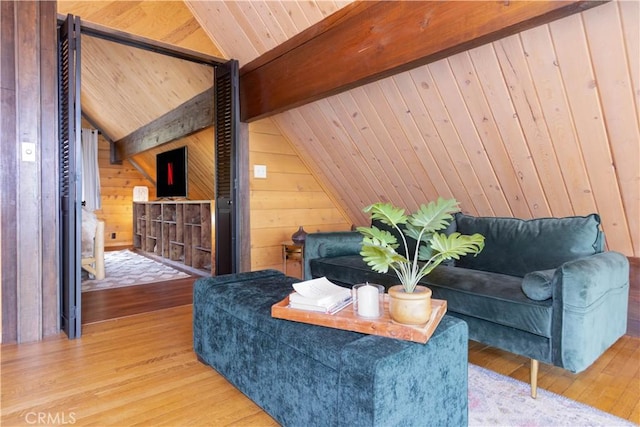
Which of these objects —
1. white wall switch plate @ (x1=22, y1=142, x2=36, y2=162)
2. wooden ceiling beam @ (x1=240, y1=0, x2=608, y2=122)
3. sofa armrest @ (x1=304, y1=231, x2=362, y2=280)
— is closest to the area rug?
sofa armrest @ (x1=304, y1=231, x2=362, y2=280)

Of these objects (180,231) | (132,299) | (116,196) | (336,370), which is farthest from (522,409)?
(116,196)

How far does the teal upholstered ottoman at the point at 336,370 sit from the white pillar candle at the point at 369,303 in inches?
3.9

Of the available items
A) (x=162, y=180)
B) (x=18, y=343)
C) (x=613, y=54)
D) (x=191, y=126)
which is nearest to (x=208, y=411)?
(x=18, y=343)

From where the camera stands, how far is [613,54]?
67.2 inches

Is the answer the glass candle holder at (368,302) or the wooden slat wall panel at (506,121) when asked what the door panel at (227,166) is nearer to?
the wooden slat wall panel at (506,121)

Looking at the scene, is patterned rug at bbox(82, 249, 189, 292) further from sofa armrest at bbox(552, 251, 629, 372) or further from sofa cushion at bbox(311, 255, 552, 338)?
sofa armrest at bbox(552, 251, 629, 372)

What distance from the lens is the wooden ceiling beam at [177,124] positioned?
157 inches

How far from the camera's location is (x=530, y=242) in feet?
7.40

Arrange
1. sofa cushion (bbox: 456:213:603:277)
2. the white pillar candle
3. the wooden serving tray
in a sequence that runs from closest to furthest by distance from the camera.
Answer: the wooden serving tray < the white pillar candle < sofa cushion (bbox: 456:213:603:277)

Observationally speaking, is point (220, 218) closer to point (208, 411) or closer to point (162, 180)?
point (208, 411)

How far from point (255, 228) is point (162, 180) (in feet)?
9.82

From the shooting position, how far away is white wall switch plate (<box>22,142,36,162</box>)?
7.88 ft

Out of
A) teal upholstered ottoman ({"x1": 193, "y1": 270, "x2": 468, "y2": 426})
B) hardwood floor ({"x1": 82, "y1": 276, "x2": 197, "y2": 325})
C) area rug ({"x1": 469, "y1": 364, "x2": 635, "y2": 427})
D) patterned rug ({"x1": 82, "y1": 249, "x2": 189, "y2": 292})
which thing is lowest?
area rug ({"x1": 469, "y1": 364, "x2": 635, "y2": 427})

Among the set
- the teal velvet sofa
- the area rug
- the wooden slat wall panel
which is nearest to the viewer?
the area rug
